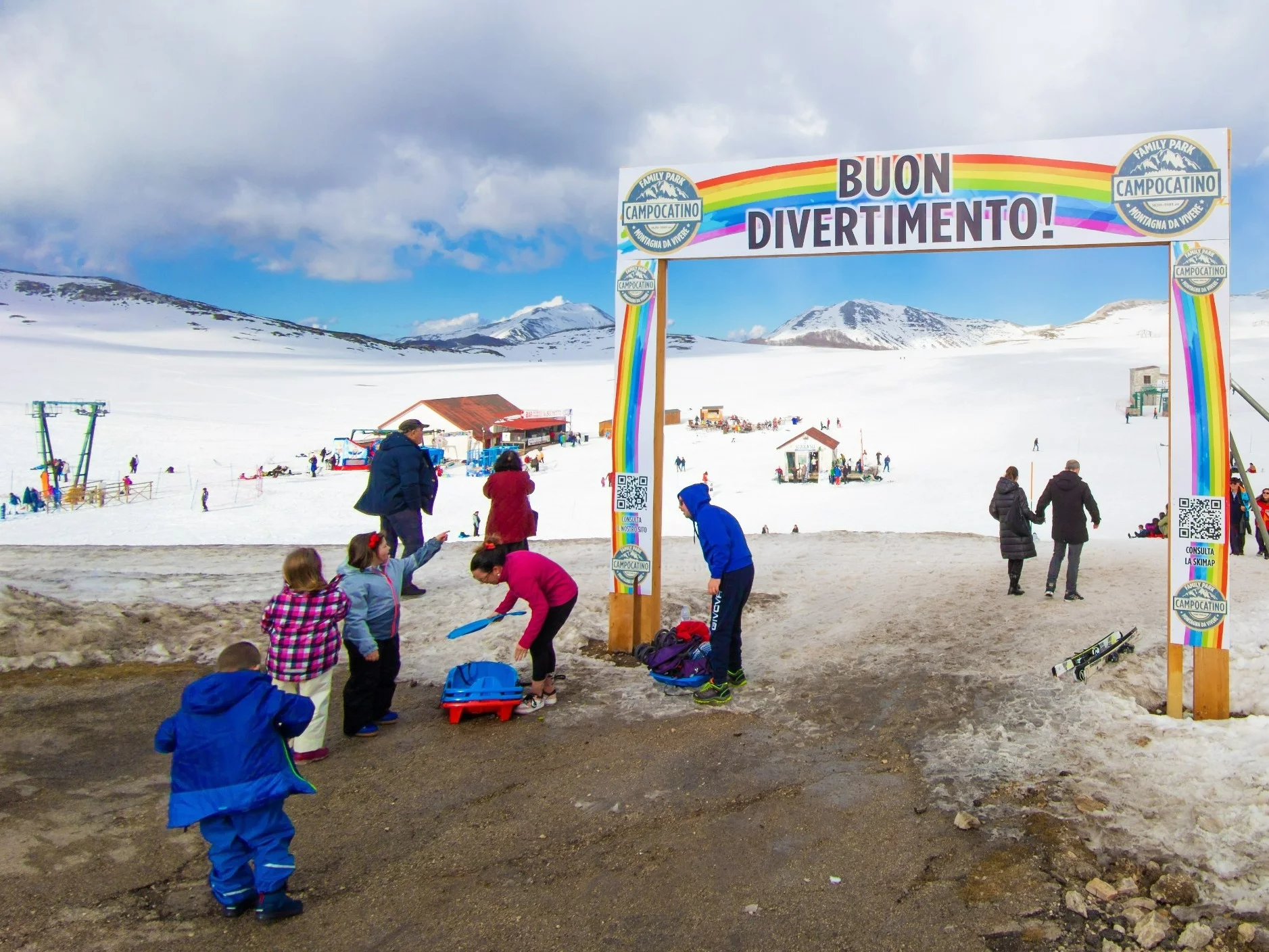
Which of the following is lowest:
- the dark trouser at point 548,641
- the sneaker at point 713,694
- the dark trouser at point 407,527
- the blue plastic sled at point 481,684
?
the sneaker at point 713,694

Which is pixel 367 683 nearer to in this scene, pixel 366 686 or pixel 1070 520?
pixel 366 686

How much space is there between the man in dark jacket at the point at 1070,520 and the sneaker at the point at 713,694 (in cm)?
479

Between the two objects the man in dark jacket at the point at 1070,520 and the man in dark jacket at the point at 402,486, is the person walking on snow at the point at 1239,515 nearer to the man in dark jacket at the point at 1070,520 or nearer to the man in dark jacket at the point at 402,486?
the man in dark jacket at the point at 1070,520

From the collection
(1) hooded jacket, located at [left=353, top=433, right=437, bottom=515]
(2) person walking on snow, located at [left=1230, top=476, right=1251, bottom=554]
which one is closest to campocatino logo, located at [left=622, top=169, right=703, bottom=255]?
(1) hooded jacket, located at [left=353, top=433, right=437, bottom=515]

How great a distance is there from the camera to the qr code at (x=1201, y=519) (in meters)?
6.23

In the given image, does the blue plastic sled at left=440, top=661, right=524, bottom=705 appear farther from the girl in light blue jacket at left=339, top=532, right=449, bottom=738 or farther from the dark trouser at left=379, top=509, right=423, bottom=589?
the dark trouser at left=379, top=509, right=423, bottom=589

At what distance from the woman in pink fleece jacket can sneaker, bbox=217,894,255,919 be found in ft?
8.29

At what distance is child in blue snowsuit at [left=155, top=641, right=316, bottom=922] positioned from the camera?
376cm

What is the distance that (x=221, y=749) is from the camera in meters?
3.77

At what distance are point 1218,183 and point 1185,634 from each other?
319 cm

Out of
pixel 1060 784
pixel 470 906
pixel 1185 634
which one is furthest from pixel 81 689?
pixel 1185 634

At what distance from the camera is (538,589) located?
20.7 ft

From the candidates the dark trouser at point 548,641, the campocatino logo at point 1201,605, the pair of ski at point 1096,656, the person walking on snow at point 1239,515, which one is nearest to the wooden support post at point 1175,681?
the campocatino logo at point 1201,605

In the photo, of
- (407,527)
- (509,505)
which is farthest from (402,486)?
(509,505)
